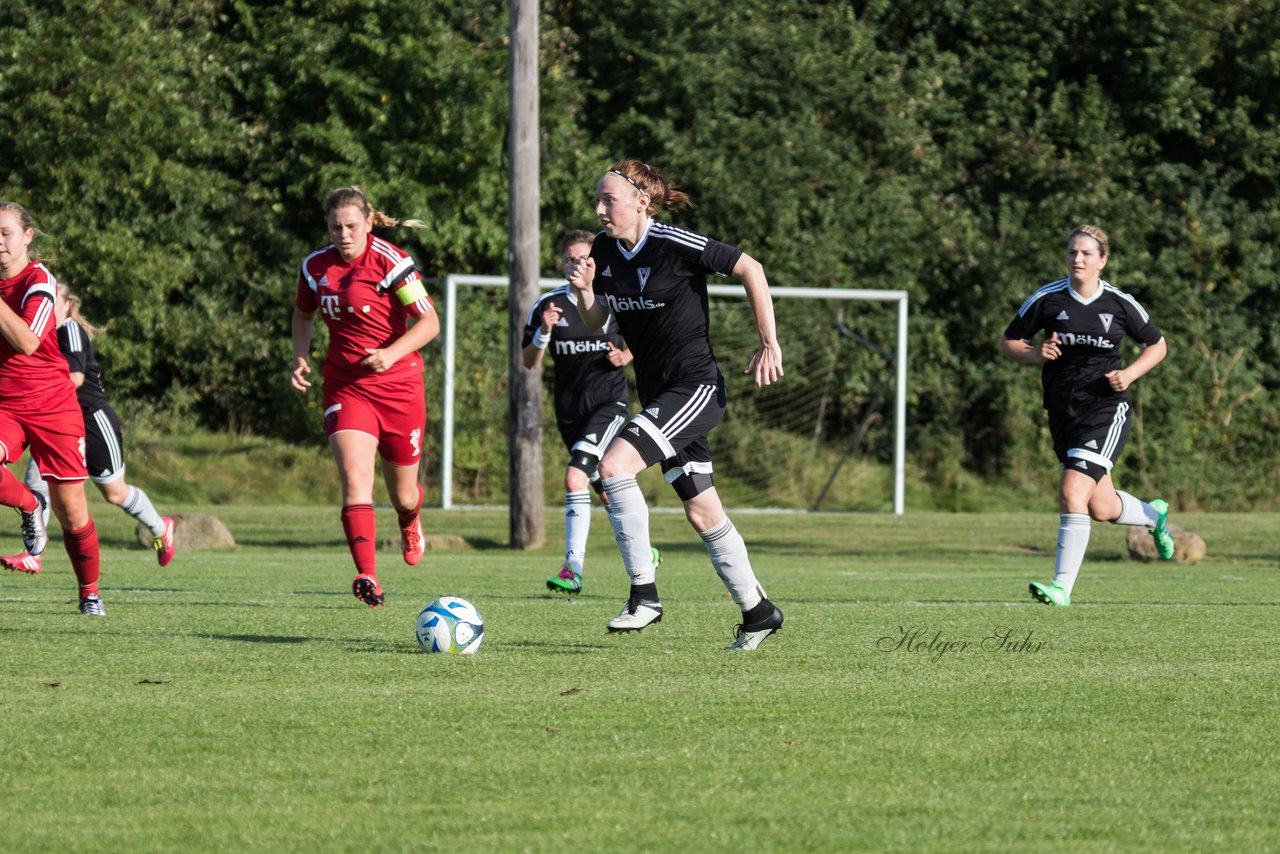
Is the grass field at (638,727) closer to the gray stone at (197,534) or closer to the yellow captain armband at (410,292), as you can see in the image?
the yellow captain armband at (410,292)

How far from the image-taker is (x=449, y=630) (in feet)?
21.9

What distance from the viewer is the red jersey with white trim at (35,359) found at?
7.75m

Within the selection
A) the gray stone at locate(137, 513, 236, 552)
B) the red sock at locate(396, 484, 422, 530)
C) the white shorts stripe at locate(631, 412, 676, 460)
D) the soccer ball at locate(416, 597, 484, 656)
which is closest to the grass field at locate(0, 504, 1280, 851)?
the soccer ball at locate(416, 597, 484, 656)

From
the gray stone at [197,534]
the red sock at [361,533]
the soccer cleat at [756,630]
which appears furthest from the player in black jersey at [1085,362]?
the gray stone at [197,534]

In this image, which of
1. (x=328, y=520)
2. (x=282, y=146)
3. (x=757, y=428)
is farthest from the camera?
(x=282, y=146)

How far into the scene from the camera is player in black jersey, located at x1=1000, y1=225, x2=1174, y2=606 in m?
9.71

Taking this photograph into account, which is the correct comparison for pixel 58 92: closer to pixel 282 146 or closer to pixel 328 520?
pixel 282 146

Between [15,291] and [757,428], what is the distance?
1448 centimetres

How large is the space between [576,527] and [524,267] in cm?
604

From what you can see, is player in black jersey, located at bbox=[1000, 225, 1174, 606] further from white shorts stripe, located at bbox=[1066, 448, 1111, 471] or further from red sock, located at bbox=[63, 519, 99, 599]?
red sock, located at bbox=[63, 519, 99, 599]

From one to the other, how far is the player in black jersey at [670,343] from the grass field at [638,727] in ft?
1.63

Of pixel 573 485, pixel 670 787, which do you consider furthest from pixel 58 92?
pixel 670 787

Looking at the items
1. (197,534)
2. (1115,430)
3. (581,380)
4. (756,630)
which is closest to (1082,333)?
(1115,430)

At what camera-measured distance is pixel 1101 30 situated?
26.5 meters
